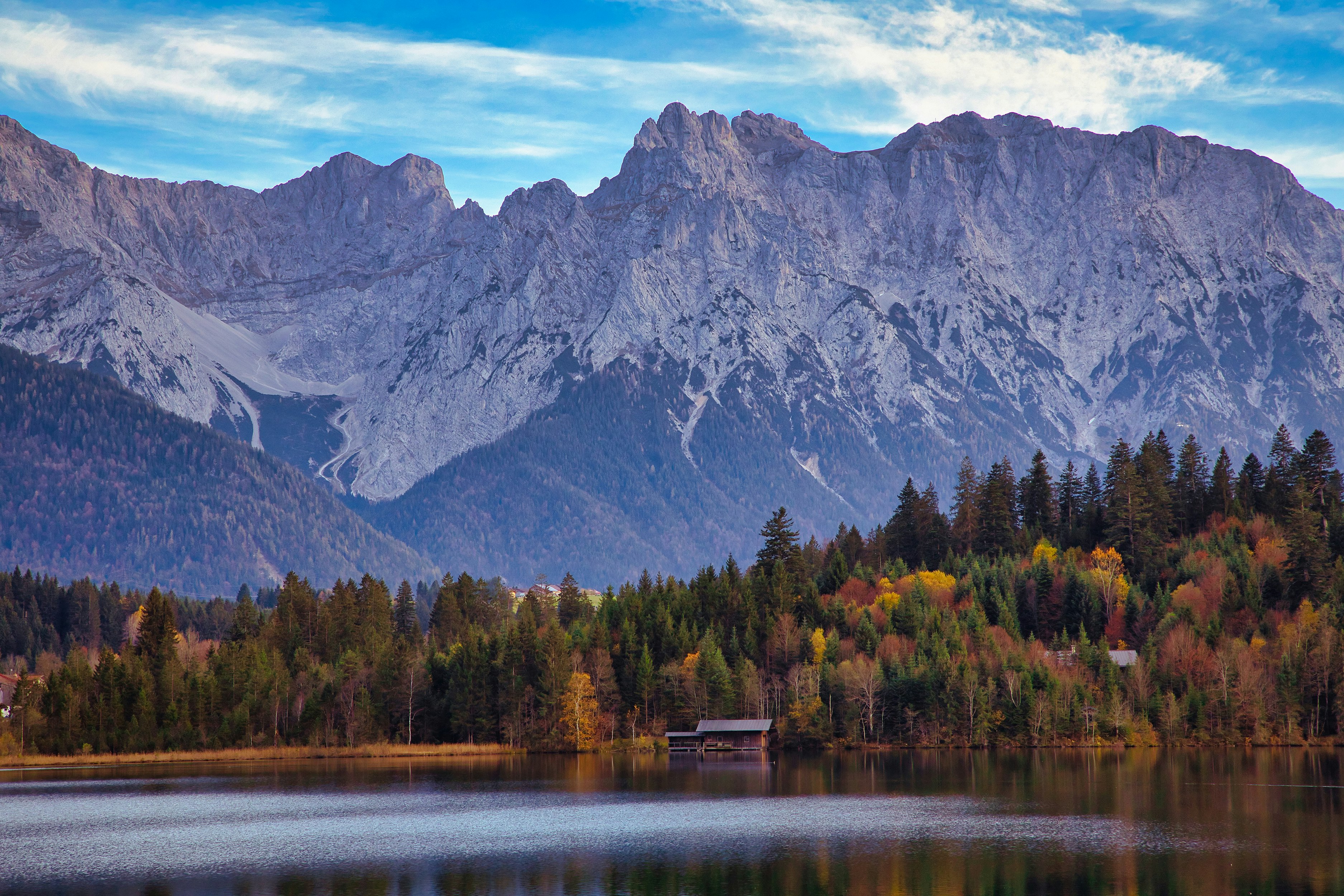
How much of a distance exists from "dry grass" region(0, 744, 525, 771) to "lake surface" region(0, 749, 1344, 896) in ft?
74.1

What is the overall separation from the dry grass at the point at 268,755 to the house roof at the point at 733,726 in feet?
73.2

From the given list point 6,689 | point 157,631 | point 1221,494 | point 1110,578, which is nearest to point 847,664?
point 1110,578

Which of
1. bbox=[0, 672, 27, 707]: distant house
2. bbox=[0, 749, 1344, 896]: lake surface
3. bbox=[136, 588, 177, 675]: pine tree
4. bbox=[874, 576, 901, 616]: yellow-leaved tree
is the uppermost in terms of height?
bbox=[874, 576, 901, 616]: yellow-leaved tree

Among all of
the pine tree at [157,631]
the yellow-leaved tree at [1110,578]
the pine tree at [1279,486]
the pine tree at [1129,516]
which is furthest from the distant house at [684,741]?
the pine tree at [1279,486]

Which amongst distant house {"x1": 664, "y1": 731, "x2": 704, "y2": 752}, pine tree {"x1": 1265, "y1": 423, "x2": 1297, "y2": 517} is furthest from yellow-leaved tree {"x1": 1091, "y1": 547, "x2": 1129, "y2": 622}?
distant house {"x1": 664, "y1": 731, "x2": 704, "y2": 752}

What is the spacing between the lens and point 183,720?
6235 inches

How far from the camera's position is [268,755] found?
158 metres

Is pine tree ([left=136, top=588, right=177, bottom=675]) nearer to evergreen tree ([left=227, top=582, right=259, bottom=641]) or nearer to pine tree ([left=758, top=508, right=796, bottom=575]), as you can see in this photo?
evergreen tree ([left=227, top=582, right=259, bottom=641])

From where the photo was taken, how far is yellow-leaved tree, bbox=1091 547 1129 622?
16925 centimetres

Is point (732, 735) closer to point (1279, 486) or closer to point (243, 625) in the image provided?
point (243, 625)

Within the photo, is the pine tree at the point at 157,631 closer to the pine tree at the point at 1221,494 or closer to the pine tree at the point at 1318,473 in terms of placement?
the pine tree at the point at 1221,494

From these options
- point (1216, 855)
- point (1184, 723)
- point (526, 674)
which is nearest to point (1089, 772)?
point (1184, 723)

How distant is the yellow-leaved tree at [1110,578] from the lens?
555 feet

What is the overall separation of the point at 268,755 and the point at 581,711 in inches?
1454
